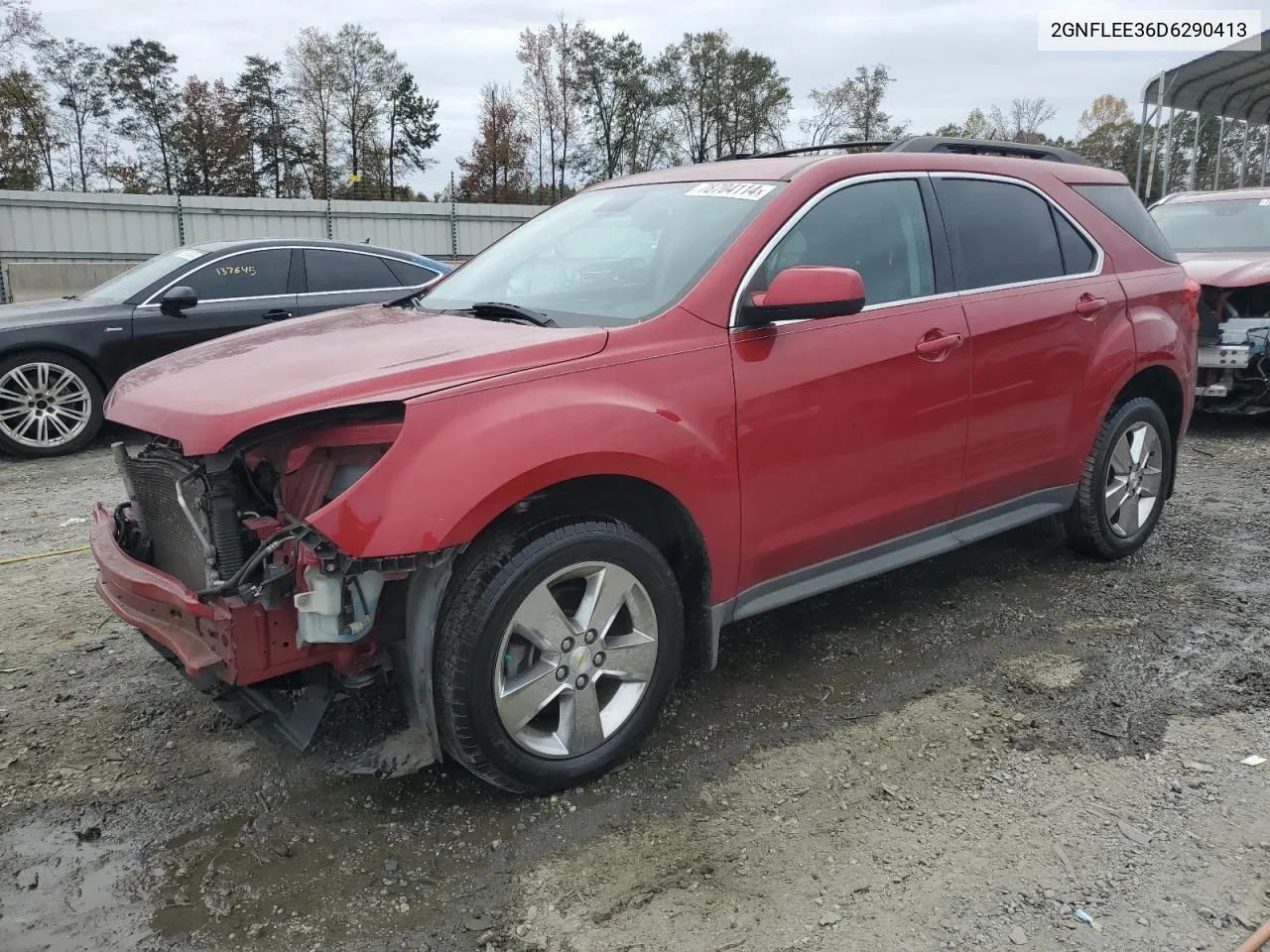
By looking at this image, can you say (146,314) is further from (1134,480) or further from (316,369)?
(1134,480)

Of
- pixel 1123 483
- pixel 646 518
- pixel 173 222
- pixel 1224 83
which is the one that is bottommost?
pixel 1123 483

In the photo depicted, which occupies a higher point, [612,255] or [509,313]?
[612,255]

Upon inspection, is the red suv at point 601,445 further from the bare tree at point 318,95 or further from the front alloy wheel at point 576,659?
the bare tree at point 318,95

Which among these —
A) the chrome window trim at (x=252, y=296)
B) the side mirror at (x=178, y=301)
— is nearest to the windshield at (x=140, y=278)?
the chrome window trim at (x=252, y=296)

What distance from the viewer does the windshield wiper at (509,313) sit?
3.08m

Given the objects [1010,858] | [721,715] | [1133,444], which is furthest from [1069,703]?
[1133,444]

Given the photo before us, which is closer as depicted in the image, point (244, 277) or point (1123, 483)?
point (1123, 483)

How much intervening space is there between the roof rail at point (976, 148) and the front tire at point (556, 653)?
86.9 inches

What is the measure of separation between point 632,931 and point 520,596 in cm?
87

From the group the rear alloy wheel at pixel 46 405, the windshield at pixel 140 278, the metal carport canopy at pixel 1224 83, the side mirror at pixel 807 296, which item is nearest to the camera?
the side mirror at pixel 807 296

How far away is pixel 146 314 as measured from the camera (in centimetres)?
754

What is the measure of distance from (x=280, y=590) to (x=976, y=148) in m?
3.46

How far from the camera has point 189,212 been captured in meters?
19.6

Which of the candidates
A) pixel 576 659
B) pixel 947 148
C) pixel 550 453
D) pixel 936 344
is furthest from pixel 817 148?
pixel 576 659
